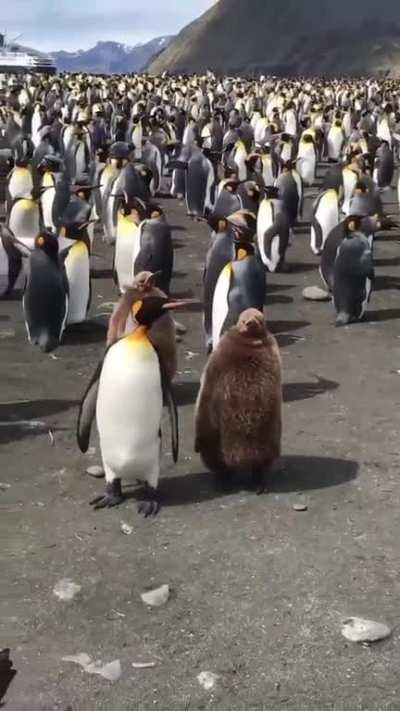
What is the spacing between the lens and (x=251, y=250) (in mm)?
7758

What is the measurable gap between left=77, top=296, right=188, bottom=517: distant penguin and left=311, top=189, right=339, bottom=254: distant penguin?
24.2 ft

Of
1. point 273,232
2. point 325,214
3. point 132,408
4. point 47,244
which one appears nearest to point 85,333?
point 47,244

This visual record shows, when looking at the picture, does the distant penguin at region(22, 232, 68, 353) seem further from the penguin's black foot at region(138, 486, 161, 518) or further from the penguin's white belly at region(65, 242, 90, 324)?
Result: the penguin's black foot at region(138, 486, 161, 518)

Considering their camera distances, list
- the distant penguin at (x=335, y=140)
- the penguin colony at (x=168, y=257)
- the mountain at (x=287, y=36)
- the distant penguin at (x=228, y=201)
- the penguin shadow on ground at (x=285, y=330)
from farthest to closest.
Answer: the mountain at (x=287, y=36)
the distant penguin at (x=335, y=140)
the distant penguin at (x=228, y=201)
the penguin shadow on ground at (x=285, y=330)
the penguin colony at (x=168, y=257)

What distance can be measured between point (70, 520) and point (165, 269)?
→ 4.62 metres

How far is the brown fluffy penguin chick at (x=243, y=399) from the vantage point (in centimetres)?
528

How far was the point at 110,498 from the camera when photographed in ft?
17.7

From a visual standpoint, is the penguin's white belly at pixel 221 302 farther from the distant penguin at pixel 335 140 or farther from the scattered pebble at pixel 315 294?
the distant penguin at pixel 335 140

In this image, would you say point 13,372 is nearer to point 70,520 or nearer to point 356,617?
point 70,520

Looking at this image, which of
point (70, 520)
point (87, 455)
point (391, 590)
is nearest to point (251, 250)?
point (87, 455)

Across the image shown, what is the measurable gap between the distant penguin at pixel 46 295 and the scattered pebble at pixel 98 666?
474 centimetres

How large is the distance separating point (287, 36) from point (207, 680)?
265ft

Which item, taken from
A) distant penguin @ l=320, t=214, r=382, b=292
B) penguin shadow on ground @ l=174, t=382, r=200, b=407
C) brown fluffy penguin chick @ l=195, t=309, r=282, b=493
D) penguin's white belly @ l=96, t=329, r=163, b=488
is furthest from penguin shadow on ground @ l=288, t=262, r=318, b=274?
penguin's white belly @ l=96, t=329, r=163, b=488

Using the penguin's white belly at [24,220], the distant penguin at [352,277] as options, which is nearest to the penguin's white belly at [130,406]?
the distant penguin at [352,277]
